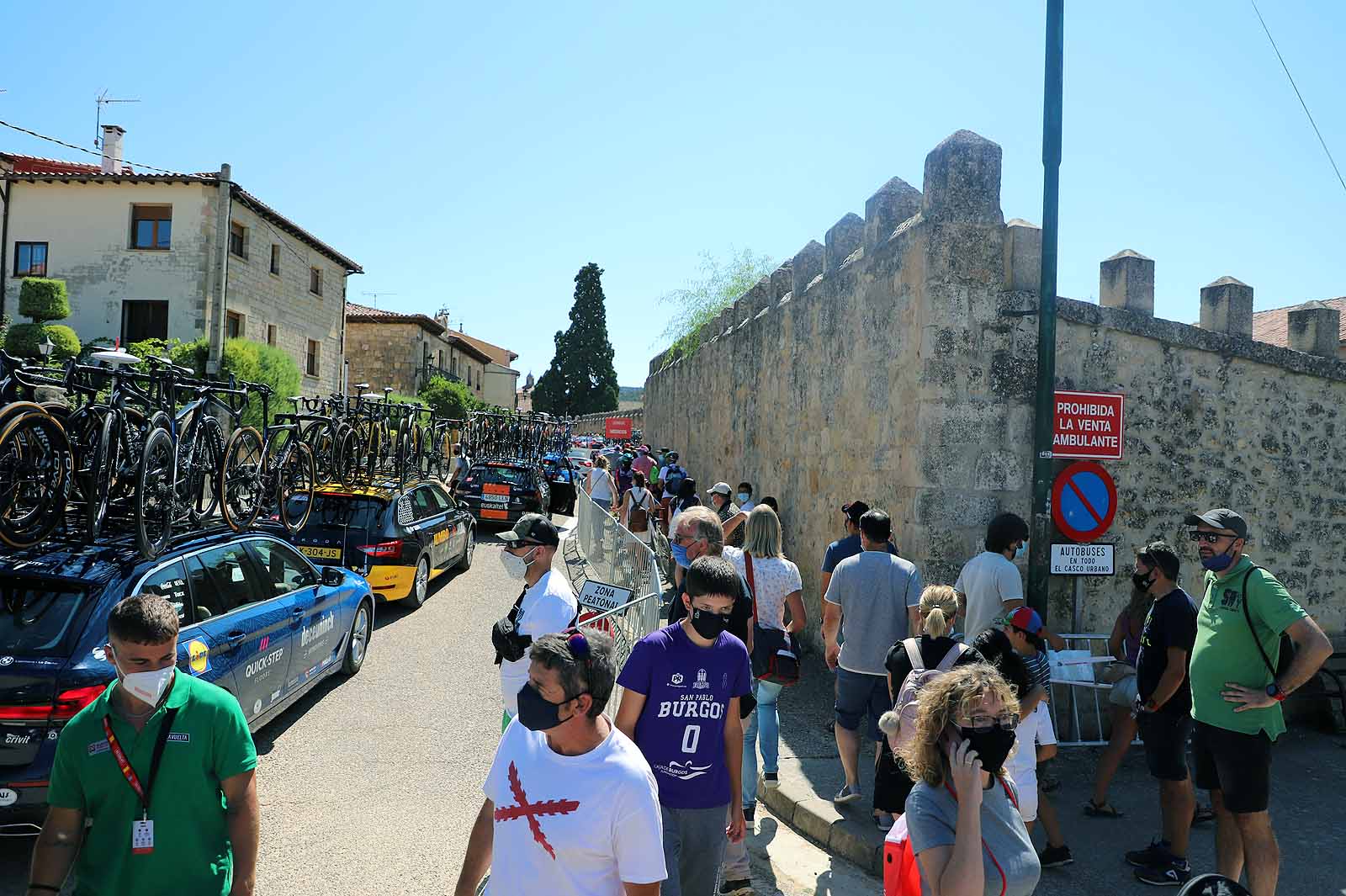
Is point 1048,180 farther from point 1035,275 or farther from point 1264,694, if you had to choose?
point 1264,694

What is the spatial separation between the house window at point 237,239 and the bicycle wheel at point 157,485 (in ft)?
74.8

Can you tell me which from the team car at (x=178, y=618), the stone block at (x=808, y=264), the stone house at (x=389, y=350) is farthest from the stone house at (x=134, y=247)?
the team car at (x=178, y=618)

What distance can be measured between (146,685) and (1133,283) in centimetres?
720

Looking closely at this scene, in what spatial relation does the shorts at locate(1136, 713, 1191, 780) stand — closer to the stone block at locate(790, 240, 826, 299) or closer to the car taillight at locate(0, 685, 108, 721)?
the car taillight at locate(0, 685, 108, 721)

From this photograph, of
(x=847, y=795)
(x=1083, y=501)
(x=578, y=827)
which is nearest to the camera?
(x=578, y=827)

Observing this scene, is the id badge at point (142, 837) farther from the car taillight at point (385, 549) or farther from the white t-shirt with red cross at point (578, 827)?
the car taillight at point (385, 549)

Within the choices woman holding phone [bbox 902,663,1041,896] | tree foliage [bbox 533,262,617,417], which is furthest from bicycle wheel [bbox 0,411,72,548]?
tree foliage [bbox 533,262,617,417]

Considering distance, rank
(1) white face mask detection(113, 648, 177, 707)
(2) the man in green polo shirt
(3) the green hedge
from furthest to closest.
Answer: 1. (3) the green hedge
2. (1) white face mask detection(113, 648, 177, 707)
3. (2) the man in green polo shirt

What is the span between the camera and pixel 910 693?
3.55 m

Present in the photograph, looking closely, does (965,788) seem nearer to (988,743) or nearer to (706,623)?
(988,743)

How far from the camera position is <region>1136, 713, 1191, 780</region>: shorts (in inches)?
180

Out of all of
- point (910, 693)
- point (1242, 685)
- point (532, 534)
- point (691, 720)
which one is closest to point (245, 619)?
point (532, 534)

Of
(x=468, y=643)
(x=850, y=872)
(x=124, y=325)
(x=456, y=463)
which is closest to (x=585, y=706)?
(x=850, y=872)

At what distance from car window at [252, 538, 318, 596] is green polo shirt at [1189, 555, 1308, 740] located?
577 centimetres
